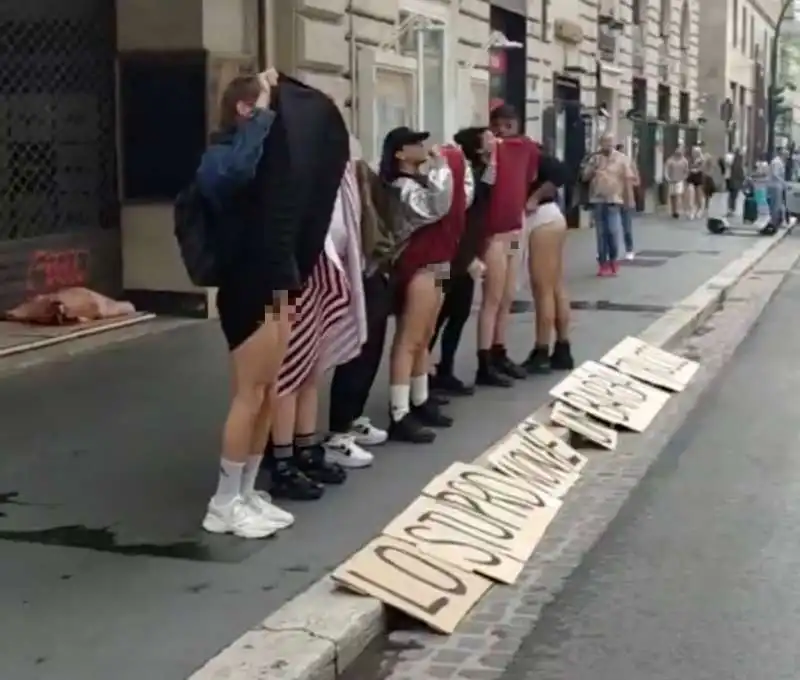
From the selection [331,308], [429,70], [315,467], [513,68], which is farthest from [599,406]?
[513,68]

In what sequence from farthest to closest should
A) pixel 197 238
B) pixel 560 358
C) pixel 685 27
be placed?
pixel 685 27
pixel 560 358
pixel 197 238

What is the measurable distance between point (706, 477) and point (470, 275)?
85.6 inches

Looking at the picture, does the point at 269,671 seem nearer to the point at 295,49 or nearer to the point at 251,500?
the point at 251,500

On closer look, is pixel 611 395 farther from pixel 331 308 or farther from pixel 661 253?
pixel 661 253

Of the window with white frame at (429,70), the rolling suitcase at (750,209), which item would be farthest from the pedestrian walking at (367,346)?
the rolling suitcase at (750,209)

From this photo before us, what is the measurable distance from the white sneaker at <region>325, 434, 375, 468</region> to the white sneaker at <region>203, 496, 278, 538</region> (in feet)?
4.02

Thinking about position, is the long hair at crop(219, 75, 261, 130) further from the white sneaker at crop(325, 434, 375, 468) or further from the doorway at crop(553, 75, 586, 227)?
the doorway at crop(553, 75, 586, 227)

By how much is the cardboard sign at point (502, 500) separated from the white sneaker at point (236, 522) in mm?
837

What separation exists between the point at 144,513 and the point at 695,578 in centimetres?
240

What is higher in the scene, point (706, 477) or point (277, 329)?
point (277, 329)

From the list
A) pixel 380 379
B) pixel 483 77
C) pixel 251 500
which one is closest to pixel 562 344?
pixel 380 379

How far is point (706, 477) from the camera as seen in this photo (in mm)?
8156

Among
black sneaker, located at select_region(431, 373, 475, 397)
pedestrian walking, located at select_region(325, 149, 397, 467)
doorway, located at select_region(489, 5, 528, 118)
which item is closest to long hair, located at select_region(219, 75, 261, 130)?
pedestrian walking, located at select_region(325, 149, 397, 467)

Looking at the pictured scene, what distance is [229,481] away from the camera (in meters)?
6.33
